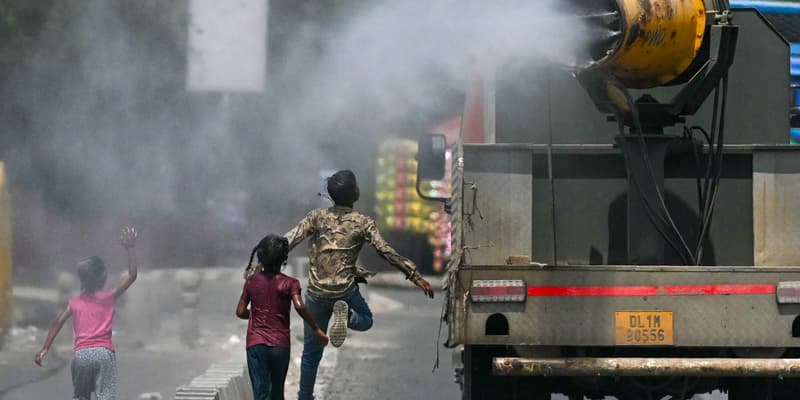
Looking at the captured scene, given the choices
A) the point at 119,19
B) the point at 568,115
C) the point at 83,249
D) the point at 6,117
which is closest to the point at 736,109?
the point at 568,115

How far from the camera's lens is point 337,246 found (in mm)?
8766

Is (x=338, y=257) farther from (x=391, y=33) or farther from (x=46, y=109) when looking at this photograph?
(x=46, y=109)

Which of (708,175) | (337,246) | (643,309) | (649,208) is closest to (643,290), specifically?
(643,309)

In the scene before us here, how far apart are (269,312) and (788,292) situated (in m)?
2.81

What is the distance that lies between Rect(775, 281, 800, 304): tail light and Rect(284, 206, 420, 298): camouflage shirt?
7.25ft

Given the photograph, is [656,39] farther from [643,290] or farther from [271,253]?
[271,253]

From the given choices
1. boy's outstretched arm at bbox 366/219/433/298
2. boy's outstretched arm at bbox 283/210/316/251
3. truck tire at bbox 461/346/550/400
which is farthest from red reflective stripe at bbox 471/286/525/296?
boy's outstretched arm at bbox 283/210/316/251

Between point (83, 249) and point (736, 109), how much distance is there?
18.8 metres

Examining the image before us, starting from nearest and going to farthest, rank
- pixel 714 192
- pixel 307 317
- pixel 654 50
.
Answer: pixel 654 50 < pixel 307 317 < pixel 714 192

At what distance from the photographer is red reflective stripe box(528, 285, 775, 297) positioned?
7.67 meters

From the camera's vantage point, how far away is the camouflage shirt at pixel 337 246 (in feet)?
28.8

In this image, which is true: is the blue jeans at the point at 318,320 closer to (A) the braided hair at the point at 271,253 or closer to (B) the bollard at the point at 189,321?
(A) the braided hair at the point at 271,253

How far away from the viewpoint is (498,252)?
814cm

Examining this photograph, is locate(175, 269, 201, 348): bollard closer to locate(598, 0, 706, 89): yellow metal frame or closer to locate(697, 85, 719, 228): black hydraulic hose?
locate(697, 85, 719, 228): black hydraulic hose
